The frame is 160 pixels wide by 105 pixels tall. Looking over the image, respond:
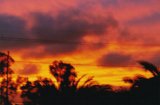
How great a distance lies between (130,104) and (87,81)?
619cm

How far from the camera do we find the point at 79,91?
49562 mm

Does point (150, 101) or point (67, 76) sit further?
point (67, 76)

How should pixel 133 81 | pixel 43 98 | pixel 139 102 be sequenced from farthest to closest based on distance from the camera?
pixel 43 98 → pixel 139 102 → pixel 133 81

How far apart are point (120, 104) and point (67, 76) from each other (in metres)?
8.48

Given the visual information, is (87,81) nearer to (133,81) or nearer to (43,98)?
(43,98)

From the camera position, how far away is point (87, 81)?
164ft

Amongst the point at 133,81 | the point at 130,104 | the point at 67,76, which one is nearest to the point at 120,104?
the point at 130,104

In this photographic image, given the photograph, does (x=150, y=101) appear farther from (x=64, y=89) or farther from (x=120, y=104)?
(x=64, y=89)

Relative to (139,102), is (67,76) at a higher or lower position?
higher

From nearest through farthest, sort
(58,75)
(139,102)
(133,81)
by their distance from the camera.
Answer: (133,81) < (139,102) < (58,75)

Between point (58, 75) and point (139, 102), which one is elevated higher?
point (58, 75)

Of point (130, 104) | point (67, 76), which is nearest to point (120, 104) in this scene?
point (130, 104)

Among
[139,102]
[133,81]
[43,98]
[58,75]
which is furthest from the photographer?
[58,75]

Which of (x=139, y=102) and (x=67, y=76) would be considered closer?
(x=139, y=102)
